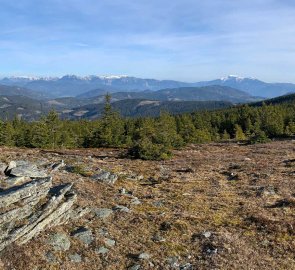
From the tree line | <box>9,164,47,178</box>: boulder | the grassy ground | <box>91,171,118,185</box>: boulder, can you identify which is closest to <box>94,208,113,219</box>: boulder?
the grassy ground

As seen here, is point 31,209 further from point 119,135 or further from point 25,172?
point 119,135

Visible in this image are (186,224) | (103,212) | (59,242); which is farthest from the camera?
(103,212)

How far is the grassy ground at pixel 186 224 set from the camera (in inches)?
607

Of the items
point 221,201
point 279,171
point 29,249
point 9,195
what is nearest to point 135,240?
point 29,249

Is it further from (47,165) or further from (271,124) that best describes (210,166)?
(271,124)

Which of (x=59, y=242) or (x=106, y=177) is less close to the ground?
(x=106, y=177)

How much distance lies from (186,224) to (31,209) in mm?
7397

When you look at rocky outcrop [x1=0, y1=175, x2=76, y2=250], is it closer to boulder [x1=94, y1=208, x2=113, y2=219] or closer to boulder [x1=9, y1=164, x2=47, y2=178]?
boulder [x1=94, y1=208, x2=113, y2=219]

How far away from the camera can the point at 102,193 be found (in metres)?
23.2

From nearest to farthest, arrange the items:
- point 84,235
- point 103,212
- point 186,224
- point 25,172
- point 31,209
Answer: point 84,235, point 31,209, point 186,224, point 103,212, point 25,172

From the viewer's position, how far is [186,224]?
18.9 metres

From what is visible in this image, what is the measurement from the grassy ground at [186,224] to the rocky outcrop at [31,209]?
496 mm

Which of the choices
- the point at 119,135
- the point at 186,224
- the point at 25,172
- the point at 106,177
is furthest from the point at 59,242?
the point at 119,135

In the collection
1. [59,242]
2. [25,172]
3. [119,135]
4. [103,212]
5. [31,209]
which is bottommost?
[119,135]
